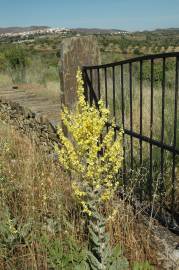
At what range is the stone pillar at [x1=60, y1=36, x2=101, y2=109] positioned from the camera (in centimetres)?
370

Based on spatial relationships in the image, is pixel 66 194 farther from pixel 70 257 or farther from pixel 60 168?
pixel 70 257

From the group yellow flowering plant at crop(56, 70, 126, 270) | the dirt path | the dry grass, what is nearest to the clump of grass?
the dry grass

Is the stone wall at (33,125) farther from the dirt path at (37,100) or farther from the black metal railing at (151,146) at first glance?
the black metal railing at (151,146)

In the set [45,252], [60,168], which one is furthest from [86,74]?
[45,252]

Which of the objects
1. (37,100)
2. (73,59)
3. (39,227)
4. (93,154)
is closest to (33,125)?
(37,100)

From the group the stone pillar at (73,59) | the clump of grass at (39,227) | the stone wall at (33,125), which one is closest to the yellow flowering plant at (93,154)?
the clump of grass at (39,227)

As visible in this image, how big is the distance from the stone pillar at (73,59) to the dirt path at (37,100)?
715mm

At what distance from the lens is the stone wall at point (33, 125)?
456cm

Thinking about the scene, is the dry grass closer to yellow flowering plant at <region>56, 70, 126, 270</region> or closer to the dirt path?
yellow flowering plant at <region>56, 70, 126, 270</region>

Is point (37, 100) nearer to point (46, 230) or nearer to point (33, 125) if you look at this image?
point (33, 125)

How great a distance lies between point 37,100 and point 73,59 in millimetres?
2270

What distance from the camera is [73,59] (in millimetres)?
3727

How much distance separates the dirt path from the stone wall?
0.07m

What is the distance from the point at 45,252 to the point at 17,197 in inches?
36.2
